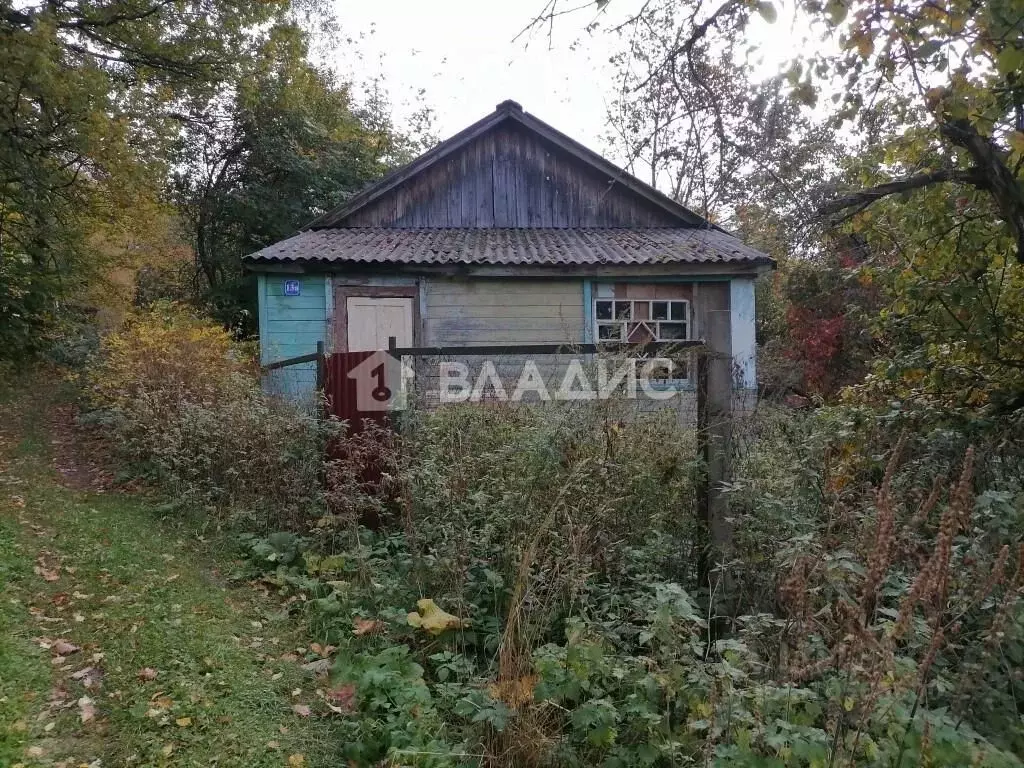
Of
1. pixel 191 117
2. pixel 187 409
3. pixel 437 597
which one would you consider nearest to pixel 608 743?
pixel 437 597

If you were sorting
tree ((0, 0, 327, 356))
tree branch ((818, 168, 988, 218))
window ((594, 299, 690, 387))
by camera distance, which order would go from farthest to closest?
window ((594, 299, 690, 387)), tree ((0, 0, 327, 356)), tree branch ((818, 168, 988, 218))

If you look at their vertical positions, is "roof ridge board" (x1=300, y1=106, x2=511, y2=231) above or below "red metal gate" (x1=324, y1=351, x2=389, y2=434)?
above

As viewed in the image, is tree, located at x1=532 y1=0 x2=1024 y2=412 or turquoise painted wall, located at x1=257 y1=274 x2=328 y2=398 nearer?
tree, located at x1=532 y1=0 x2=1024 y2=412

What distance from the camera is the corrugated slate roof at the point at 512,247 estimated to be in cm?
1004

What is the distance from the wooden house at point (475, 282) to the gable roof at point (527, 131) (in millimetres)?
33

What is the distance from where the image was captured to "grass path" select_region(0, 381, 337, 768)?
2.76 m

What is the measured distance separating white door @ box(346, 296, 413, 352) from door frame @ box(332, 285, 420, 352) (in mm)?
61

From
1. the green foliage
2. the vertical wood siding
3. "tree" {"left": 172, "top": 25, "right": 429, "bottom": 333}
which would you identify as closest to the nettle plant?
the green foliage

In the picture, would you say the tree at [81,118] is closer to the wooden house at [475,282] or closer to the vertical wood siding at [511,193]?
the wooden house at [475,282]

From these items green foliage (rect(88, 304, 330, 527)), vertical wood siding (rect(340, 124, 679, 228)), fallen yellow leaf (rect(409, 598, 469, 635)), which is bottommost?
fallen yellow leaf (rect(409, 598, 469, 635))

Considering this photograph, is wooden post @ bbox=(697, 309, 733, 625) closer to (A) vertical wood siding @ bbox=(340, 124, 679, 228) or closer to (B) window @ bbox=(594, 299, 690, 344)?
(B) window @ bbox=(594, 299, 690, 344)

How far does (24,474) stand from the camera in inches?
266

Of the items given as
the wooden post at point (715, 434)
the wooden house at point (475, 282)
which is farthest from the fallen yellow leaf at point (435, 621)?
the wooden house at point (475, 282)

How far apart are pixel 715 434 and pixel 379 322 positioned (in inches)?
305
